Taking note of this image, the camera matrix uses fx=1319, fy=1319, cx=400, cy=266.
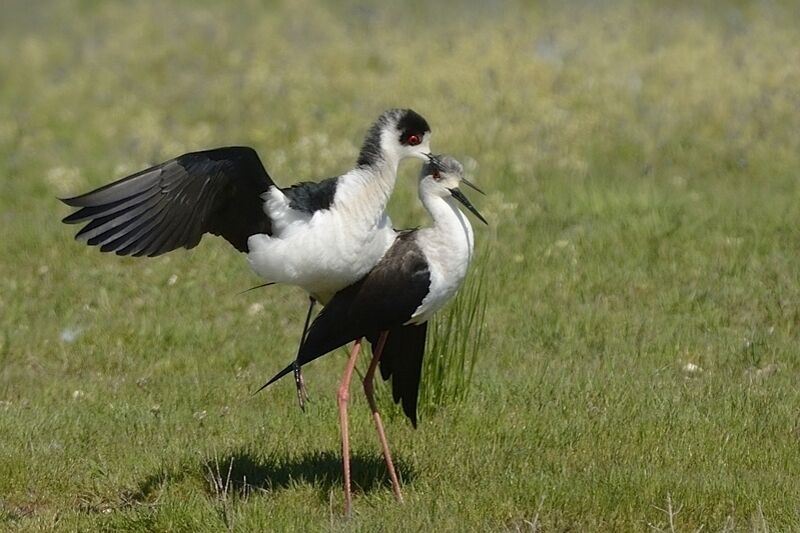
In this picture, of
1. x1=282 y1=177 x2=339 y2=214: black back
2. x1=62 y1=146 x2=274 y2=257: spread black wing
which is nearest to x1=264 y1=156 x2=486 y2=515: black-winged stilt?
x1=282 y1=177 x2=339 y2=214: black back

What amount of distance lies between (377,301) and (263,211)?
2.01ft

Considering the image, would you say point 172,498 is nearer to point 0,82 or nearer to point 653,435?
point 653,435

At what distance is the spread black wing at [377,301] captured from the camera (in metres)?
5.43

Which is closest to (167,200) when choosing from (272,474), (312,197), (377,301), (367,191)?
(312,197)

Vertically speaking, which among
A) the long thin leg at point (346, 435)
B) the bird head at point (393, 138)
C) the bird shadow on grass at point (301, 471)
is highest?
the bird head at point (393, 138)

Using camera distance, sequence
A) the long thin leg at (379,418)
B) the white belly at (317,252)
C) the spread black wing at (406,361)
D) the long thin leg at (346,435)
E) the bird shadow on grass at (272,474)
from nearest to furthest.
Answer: the white belly at (317,252)
the long thin leg at (346,435)
the long thin leg at (379,418)
the bird shadow on grass at (272,474)
the spread black wing at (406,361)

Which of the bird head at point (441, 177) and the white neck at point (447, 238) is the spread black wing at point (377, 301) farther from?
the bird head at point (441, 177)

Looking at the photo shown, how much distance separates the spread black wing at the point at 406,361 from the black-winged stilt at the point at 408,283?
0.31 m

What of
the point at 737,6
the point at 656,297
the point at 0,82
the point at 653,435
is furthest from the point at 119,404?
the point at 737,6

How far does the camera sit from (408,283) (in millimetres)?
5422

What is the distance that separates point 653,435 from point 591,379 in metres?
0.86

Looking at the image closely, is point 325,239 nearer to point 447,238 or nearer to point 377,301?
point 377,301

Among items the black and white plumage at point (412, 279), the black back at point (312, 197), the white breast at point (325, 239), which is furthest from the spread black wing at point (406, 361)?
the black back at point (312, 197)

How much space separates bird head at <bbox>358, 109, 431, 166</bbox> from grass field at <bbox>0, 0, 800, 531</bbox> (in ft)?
4.63
